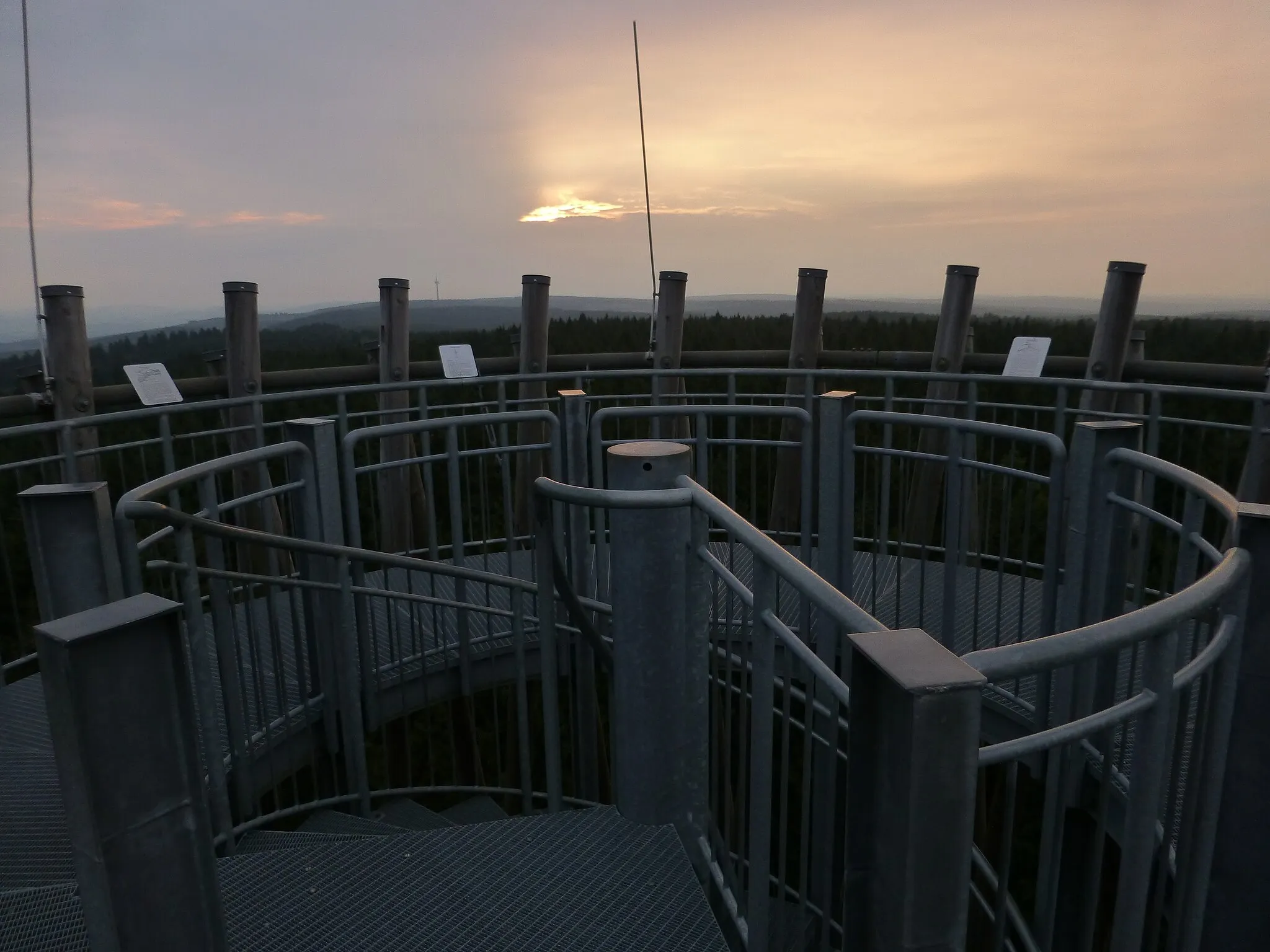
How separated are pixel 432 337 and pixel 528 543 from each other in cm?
1685

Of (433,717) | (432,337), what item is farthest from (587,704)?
(432,337)

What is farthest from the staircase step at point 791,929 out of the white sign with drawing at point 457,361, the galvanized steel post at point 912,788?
the white sign with drawing at point 457,361

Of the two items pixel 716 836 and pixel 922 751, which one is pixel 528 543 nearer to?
pixel 716 836

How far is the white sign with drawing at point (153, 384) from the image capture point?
6.41 m

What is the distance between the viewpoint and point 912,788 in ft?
3.97

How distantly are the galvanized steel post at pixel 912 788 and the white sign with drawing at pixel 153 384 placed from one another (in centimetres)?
634

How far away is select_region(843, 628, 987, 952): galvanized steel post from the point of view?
120 cm

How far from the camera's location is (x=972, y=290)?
856 centimetres

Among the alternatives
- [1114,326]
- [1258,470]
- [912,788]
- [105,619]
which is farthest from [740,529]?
[1114,326]

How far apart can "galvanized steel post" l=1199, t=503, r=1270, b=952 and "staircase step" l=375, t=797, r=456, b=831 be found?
10.9 ft

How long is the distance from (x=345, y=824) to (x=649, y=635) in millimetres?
2175

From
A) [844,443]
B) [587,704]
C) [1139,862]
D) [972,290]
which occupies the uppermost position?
[972,290]

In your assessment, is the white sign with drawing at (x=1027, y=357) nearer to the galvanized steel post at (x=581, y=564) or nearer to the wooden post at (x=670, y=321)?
the wooden post at (x=670, y=321)

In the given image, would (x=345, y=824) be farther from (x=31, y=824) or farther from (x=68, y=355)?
(x=68, y=355)
